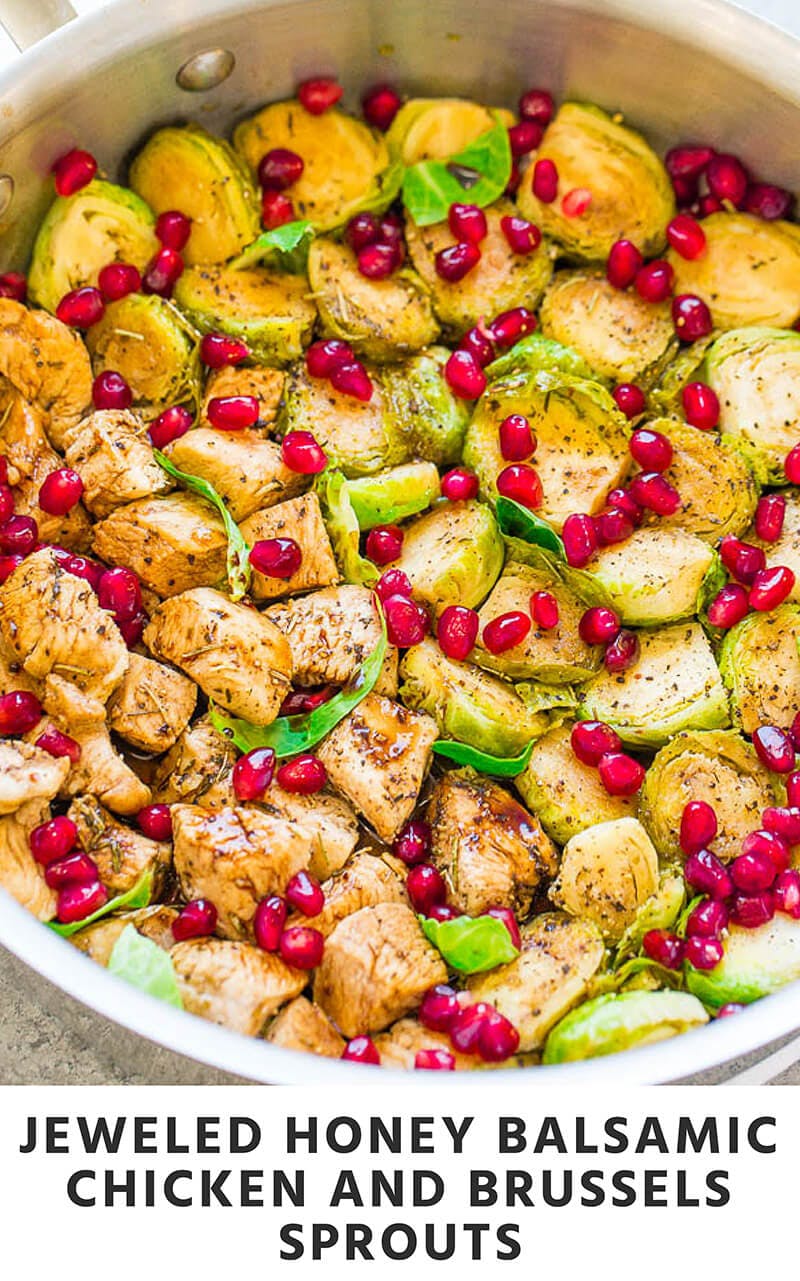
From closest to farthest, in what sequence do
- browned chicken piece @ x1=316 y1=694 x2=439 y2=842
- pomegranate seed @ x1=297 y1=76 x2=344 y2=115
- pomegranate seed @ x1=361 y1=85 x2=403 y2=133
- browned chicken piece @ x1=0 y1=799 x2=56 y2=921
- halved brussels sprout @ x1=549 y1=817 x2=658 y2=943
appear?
1. browned chicken piece @ x1=0 y1=799 x2=56 y2=921
2. halved brussels sprout @ x1=549 y1=817 x2=658 y2=943
3. browned chicken piece @ x1=316 y1=694 x2=439 y2=842
4. pomegranate seed @ x1=297 y1=76 x2=344 y2=115
5. pomegranate seed @ x1=361 y1=85 x2=403 y2=133

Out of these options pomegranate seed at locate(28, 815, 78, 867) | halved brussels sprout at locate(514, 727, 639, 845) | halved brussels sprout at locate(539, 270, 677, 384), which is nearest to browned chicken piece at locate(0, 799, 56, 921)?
pomegranate seed at locate(28, 815, 78, 867)

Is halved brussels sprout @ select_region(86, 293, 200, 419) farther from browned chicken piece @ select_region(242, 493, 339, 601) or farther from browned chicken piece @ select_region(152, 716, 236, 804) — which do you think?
browned chicken piece @ select_region(152, 716, 236, 804)

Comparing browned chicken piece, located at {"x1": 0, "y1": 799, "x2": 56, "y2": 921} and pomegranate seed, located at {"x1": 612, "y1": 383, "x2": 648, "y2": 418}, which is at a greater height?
browned chicken piece, located at {"x1": 0, "y1": 799, "x2": 56, "y2": 921}

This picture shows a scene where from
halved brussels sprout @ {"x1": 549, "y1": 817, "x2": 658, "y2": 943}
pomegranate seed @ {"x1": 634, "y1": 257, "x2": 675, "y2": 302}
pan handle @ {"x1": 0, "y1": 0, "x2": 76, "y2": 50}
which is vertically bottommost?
halved brussels sprout @ {"x1": 549, "y1": 817, "x2": 658, "y2": 943}

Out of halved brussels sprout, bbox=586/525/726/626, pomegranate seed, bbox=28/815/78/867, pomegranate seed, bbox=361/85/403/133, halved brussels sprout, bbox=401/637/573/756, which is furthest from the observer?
pomegranate seed, bbox=361/85/403/133

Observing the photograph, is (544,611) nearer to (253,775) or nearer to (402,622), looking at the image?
(402,622)

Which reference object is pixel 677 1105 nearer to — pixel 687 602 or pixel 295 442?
pixel 687 602

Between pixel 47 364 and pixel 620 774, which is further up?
pixel 47 364

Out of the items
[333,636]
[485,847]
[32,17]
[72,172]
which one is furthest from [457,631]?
[32,17]
